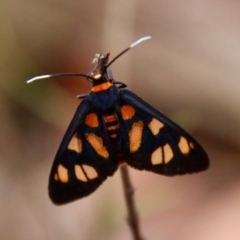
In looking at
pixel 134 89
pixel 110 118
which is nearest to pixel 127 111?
pixel 110 118

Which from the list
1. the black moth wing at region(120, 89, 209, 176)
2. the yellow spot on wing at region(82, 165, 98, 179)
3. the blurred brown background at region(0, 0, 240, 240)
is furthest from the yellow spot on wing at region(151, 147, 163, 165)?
the blurred brown background at region(0, 0, 240, 240)

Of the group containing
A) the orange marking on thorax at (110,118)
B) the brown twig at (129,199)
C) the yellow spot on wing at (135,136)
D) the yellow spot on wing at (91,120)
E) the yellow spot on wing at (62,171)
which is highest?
the yellow spot on wing at (91,120)

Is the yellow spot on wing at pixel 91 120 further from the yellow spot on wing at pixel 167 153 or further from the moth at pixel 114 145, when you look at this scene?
the yellow spot on wing at pixel 167 153

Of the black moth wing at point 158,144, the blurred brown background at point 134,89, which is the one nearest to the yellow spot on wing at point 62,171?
the black moth wing at point 158,144

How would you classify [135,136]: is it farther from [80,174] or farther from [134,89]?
[134,89]

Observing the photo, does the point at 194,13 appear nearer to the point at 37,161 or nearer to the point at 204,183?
the point at 204,183

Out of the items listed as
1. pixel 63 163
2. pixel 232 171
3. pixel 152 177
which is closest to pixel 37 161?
pixel 152 177
